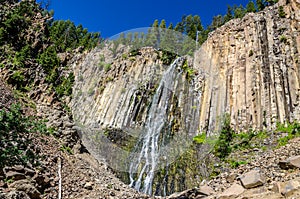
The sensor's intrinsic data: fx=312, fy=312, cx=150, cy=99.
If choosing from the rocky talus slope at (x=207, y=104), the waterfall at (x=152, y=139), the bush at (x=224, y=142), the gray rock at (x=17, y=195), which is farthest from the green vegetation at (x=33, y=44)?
the bush at (x=224, y=142)

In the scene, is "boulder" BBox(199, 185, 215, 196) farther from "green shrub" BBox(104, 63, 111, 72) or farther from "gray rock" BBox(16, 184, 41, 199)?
"green shrub" BBox(104, 63, 111, 72)

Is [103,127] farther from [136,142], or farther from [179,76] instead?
[179,76]

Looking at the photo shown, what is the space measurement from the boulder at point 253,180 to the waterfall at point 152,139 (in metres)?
11.1

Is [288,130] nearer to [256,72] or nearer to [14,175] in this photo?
[256,72]

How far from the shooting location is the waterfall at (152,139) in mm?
21734

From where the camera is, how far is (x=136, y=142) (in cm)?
2512

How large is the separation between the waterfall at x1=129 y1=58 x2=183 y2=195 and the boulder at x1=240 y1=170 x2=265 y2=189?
36.4 ft

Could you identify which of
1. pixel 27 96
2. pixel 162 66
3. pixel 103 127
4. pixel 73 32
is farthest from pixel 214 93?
pixel 73 32

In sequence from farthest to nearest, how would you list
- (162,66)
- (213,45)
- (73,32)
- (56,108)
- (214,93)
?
(73,32)
(162,66)
(213,45)
(214,93)
(56,108)

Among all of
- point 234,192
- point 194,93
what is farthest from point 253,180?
point 194,93

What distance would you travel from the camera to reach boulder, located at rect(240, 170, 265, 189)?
9766mm

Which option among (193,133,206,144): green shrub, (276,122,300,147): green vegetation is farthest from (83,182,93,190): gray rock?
(193,133,206,144): green shrub

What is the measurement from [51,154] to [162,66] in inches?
759

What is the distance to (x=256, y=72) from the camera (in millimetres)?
24328
